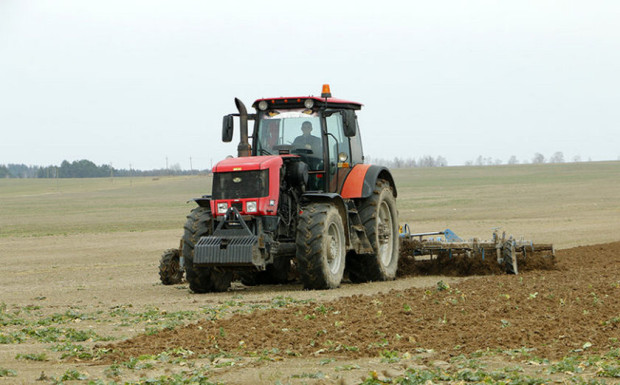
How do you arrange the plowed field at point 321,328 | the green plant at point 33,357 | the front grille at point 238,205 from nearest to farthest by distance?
1. the plowed field at point 321,328
2. the green plant at point 33,357
3. the front grille at point 238,205

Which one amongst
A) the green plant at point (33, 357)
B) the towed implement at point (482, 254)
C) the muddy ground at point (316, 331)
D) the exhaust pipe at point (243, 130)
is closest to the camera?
A: the muddy ground at point (316, 331)

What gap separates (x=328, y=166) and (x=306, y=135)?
2.03ft

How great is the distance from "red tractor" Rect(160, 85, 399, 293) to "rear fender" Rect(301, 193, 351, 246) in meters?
0.02

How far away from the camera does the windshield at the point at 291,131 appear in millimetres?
14828

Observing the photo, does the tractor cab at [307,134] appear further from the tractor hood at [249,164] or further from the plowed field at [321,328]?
the plowed field at [321,328]

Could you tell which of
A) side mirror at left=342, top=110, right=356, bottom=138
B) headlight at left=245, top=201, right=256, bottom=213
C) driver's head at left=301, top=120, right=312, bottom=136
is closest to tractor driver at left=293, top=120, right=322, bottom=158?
driver's head at left=301, top=120, right=312, bottom=136

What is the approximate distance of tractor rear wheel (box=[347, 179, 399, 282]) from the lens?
1549 centimetres

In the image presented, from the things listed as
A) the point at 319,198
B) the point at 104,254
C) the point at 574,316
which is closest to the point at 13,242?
the point at 104,254

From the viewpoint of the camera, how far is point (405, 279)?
54.0ft

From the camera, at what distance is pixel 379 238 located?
16.1 meters

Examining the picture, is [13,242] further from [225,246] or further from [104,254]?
[225,246]

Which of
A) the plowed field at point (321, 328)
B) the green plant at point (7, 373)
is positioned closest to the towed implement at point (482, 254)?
the plowed field at point (321, 328)

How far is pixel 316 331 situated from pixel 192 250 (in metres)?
4.48

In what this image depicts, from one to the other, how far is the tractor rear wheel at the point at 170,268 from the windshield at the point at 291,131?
2.34 m
